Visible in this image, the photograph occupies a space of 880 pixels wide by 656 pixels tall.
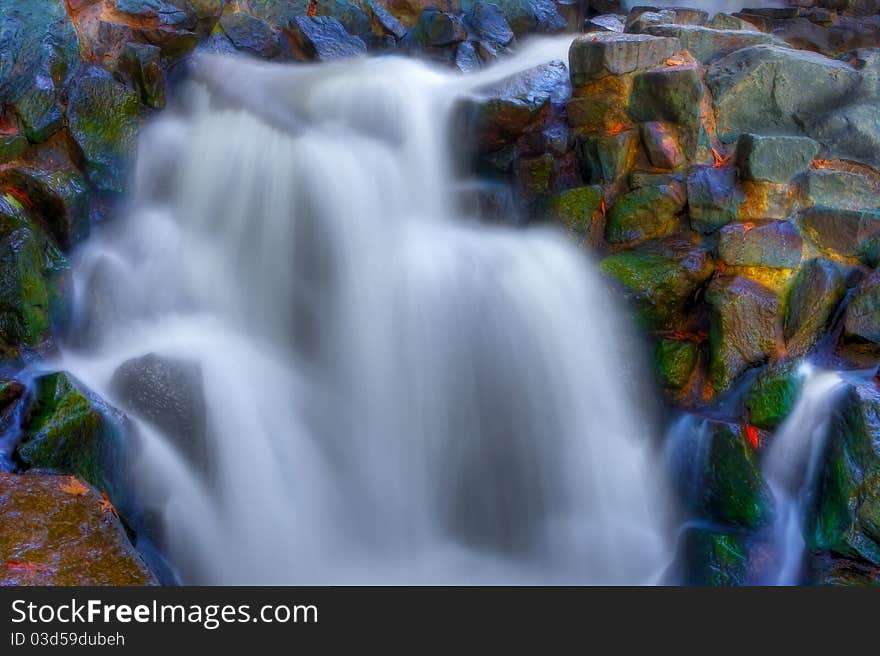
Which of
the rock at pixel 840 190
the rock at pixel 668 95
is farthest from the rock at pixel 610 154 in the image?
the rock at pixel 840 190

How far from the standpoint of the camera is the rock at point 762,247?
582 centimetres

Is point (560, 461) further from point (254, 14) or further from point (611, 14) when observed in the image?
point (611, 14)

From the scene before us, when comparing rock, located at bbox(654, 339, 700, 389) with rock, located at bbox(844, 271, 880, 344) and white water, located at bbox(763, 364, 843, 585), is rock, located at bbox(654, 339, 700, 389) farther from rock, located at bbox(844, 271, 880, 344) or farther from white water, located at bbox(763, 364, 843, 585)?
rock, located at bbox(844, 271, 880, 344)

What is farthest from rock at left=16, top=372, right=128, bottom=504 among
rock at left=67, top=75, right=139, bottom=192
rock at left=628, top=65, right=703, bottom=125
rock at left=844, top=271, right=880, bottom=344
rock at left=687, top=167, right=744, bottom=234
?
rock at left=844, top=271, right=880, bottom=344

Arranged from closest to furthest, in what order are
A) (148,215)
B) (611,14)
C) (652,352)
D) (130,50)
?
(652,352)
(148,215)
(130,50)
(611,14)

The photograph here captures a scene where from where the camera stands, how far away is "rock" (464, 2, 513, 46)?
359 inches

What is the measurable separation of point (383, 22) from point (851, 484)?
7.24m

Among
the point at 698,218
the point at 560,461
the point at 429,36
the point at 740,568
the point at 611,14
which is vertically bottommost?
the point at 740,568

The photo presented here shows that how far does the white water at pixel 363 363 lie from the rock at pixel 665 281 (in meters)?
0.24

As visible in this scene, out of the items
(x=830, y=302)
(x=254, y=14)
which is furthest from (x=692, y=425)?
(x=254, y=14)

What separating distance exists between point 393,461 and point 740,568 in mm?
2407

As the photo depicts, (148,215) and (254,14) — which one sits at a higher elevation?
(254,14)

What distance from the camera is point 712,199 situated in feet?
19.7

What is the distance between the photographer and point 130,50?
700 centimetres
